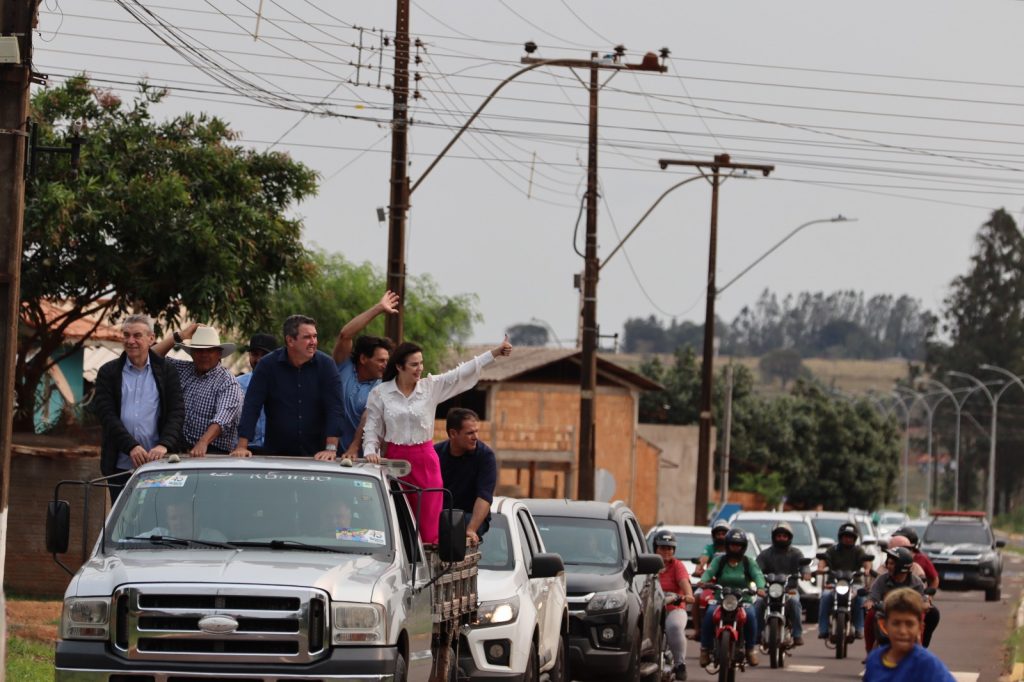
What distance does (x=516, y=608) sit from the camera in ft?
44.9

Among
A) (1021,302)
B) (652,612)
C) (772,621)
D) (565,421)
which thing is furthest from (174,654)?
(1021,302)

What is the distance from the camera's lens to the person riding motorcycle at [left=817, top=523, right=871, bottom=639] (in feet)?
81.3

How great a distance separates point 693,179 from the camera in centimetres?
3303

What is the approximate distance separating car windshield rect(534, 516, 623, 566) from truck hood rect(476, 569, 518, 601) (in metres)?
3.25

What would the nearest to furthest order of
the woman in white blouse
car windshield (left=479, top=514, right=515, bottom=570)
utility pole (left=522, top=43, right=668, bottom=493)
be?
1. the woman in white blouse
2. car windshield (left=479, top=514, right=515, bottom=570)
3. utility pole (left=522, top=43, right=668, bottom=493)

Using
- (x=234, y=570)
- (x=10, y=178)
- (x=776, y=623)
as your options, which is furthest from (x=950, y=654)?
(x=234, y=570)

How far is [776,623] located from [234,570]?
44.5 feet

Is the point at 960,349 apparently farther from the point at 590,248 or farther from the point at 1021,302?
the point at 590,248

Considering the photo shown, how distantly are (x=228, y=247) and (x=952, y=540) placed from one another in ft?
80.2

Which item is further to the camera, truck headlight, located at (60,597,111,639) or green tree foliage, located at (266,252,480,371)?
green tree foliage, located at (266,252,480,371)

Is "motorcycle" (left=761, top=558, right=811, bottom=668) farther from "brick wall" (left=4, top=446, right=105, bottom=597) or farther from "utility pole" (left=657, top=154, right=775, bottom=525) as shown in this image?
"utility pole" (left=657, top=154, right=775, bottom=525)

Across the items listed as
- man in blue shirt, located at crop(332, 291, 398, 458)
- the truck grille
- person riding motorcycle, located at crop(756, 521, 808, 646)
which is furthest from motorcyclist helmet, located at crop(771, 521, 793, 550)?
the truck grille

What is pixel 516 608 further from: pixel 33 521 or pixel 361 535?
pixel 33 521

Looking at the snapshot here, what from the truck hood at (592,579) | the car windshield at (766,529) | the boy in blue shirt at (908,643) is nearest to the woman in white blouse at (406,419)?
the boy in blue shirt at (908,643)
